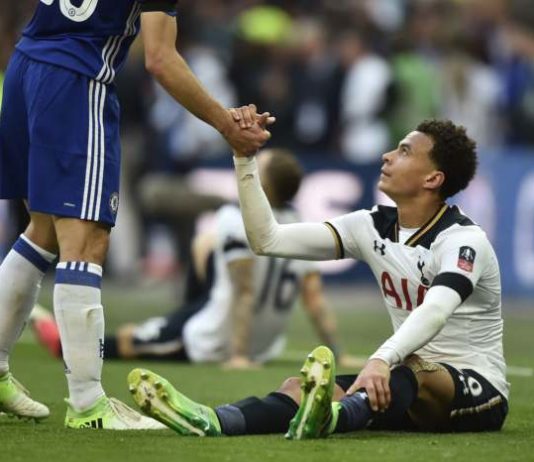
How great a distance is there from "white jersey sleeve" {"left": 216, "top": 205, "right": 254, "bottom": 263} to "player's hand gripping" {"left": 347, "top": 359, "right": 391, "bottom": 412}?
429 cm

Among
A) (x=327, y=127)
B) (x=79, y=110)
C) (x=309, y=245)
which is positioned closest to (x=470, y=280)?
(x=309, y=245)

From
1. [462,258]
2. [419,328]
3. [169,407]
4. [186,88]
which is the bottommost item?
[169,407]

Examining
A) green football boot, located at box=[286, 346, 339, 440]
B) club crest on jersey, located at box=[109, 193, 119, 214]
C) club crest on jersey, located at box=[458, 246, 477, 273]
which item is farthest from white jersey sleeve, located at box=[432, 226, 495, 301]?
club crest on jersey, located at box=[109, 193, 119, 214]

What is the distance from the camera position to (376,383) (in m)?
5.87

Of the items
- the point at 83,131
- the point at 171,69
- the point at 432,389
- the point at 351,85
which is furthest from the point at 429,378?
the point at 351,85

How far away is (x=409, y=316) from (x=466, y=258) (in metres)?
0.35

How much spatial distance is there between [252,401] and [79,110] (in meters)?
1.34

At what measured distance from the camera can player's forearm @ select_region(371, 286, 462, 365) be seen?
6004 mm

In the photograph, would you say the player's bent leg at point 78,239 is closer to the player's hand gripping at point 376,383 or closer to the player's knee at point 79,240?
the player's knee at point 79,240

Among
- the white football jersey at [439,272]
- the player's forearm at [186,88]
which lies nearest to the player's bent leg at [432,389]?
the white football jersey at [439,272]

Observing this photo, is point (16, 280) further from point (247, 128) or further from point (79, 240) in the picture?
point (247, 128)

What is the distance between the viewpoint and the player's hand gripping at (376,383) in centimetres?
587

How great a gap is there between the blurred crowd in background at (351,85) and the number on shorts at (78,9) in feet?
34.1

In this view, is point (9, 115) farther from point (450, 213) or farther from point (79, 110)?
point (450, 213)
